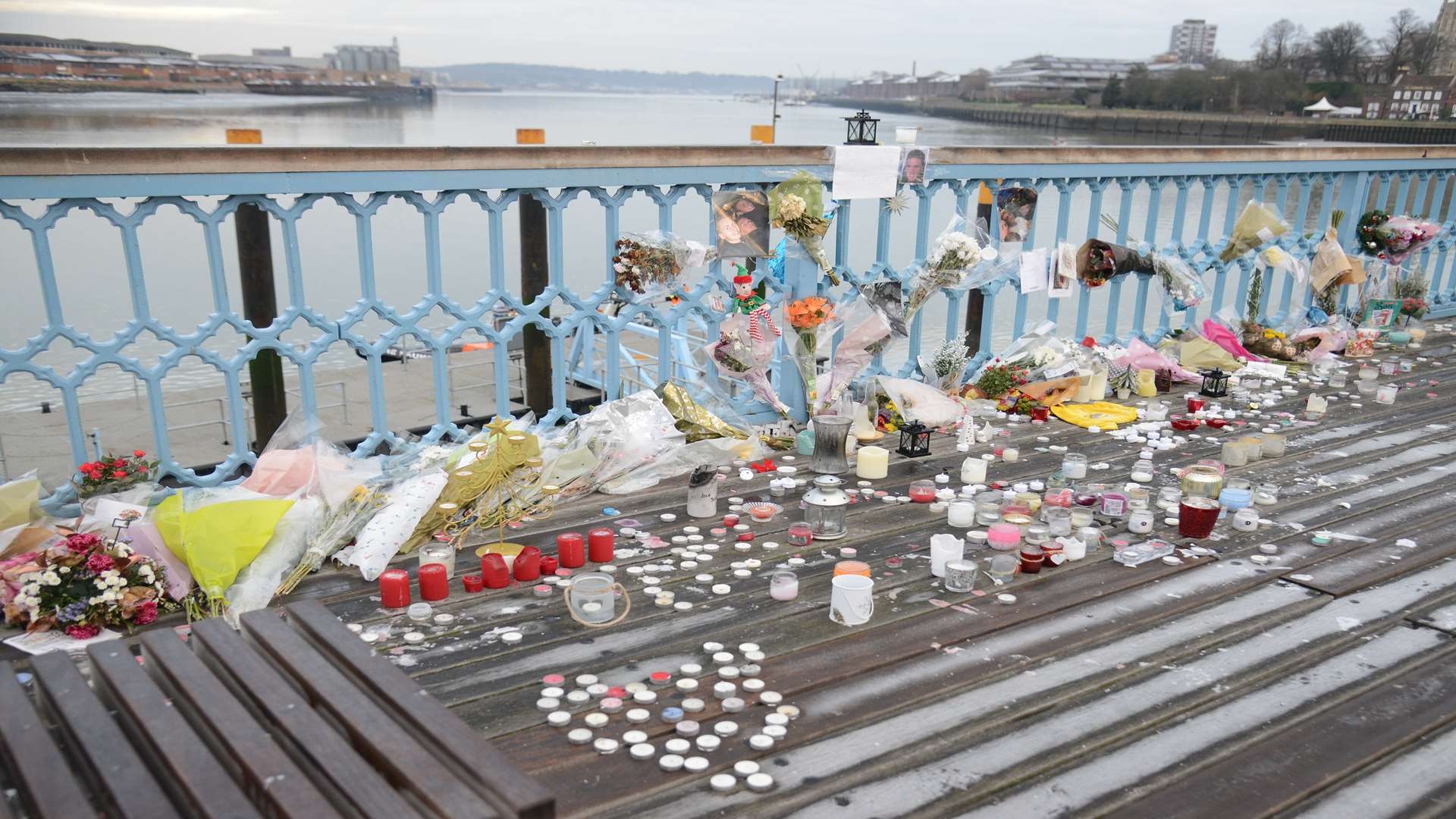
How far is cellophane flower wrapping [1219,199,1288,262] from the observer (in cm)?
676

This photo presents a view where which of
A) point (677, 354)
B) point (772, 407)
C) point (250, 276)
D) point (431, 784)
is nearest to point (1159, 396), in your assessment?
point (772, 407)

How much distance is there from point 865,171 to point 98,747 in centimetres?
422

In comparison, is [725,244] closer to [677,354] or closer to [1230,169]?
[677,354]

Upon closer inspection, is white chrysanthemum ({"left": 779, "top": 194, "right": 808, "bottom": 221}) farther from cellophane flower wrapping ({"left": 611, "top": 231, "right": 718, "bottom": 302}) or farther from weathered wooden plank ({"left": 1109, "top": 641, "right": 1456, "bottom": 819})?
weathered wooden plank ({"left": 1109, "top": 641, "right": 1456, "bottom": 819})

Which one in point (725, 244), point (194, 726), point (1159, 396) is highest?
point (725, 244)

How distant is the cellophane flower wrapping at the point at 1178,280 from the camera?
645 cm

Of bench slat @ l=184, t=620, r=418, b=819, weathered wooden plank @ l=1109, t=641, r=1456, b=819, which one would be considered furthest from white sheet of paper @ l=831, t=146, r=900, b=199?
bench slat @ l=184, t=620, r=418, b=819

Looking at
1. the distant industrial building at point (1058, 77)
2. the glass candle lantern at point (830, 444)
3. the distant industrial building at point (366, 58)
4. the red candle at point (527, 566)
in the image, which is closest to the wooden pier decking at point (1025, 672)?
the red candle at point (527, 566)

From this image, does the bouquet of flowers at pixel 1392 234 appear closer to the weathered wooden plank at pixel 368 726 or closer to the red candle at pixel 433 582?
the red candle at pixel 433 582

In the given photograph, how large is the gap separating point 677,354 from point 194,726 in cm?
402

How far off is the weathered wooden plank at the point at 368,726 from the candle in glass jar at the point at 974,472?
123 inches

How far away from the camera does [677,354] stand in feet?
19.0

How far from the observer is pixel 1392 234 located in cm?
759

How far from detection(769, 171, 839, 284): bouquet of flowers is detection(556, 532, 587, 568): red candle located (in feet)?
6.62
